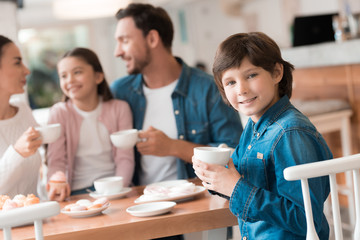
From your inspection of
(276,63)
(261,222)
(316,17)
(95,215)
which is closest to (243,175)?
(261,222)

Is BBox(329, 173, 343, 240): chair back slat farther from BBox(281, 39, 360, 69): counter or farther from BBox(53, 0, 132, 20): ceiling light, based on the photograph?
BBox(53, 0, 132, 20): ceiling light

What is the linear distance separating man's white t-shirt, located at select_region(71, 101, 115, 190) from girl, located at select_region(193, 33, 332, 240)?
32.0 inches

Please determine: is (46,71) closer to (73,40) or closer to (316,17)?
(73,40)

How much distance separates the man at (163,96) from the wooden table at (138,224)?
589mm

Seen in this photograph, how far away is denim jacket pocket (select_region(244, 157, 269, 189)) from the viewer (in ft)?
4.25

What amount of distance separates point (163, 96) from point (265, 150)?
101cm

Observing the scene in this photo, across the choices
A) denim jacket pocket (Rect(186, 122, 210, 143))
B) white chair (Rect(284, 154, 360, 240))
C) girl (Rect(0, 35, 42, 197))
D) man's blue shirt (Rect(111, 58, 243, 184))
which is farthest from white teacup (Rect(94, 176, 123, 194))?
white chair (Rect(284, 154, 360, 240))

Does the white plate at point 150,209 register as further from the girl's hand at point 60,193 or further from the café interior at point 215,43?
the girl's hand at point 60,193

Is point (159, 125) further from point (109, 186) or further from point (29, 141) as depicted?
point (29, 141)

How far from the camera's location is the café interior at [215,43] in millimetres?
1516

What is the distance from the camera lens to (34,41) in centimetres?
977

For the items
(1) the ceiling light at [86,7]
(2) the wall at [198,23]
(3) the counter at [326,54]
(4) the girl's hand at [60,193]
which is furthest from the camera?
(2) the wall at [198,23]

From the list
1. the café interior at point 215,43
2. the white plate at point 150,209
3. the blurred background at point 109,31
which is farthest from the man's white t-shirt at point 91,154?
the blurred background at point 109,31

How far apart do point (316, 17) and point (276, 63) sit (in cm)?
271
